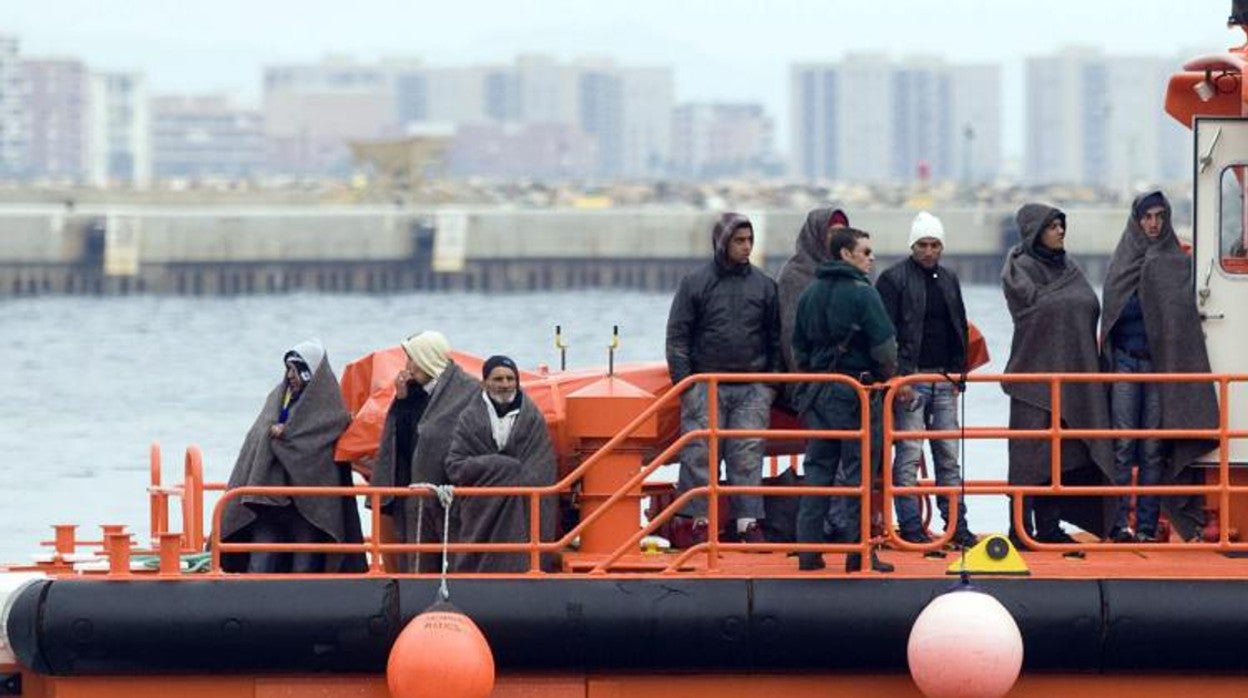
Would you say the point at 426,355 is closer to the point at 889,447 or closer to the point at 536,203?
the point at 889,447

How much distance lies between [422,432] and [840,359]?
177 centimetres

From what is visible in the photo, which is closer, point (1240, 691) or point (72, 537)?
point (1240, 691)

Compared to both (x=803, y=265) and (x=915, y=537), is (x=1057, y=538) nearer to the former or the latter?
(x=915, y=537)

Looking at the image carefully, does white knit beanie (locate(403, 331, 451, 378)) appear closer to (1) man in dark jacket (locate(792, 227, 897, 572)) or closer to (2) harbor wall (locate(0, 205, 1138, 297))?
(1) man in dark jacket (locate(792, 227, 897, 572))

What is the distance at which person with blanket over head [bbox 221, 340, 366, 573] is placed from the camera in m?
12.5

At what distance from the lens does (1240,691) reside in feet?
39.2

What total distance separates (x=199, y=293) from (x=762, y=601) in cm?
7347

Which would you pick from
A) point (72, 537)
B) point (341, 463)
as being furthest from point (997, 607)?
point (72, 537)

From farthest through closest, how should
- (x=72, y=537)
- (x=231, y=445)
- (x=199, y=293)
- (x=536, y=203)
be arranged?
(x=536, y=203), (x=199, y=293), (x=231, y=445), (x=72, y=537)

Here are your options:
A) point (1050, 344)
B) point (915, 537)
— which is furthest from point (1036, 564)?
point (1050, 344)

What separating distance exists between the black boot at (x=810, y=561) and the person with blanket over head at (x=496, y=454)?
1125mm

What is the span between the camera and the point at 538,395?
12.8m

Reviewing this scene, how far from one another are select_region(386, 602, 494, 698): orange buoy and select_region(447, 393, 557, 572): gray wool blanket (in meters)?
0.61

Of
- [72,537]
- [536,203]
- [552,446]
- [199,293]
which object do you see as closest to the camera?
[552,446]
